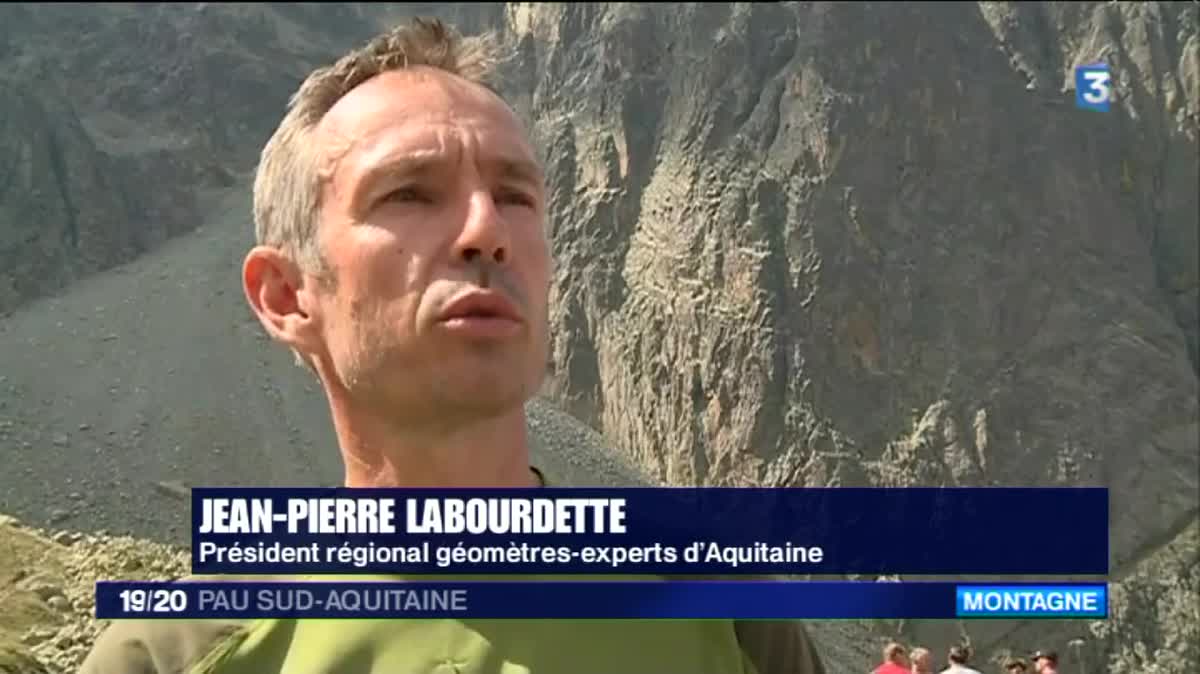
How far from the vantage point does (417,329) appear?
91.8 inches

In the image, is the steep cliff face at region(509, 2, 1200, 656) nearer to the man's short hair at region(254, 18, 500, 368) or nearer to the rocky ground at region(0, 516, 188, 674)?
the rocky ground at region(0, 516, 188, 674)

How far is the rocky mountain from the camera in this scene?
93.4 ft

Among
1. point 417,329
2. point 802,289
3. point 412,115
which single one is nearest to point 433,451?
point 417,329

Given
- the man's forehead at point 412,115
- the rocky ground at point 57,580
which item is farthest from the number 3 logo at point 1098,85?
the man's forehead at point 412,115

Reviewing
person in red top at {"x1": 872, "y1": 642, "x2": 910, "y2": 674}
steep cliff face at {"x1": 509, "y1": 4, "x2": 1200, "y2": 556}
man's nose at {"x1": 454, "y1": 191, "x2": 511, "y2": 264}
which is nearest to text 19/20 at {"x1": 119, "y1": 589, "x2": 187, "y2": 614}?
man's nose at {"x1": 454, "y1": 191, "x2": 511, "y2": 264}

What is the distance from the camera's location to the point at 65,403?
99.8 ft

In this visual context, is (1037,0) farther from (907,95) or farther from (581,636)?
(581,636)

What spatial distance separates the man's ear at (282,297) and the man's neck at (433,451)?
18cm

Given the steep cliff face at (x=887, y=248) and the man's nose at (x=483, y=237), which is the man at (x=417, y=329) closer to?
the man's nose at (x=483, y=237)

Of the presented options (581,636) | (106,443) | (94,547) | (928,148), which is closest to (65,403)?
(106,443)

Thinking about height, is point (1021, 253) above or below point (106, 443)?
above

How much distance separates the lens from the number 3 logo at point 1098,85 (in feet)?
115

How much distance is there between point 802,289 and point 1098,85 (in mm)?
12316

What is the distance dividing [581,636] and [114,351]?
A: 35262 millimetres
